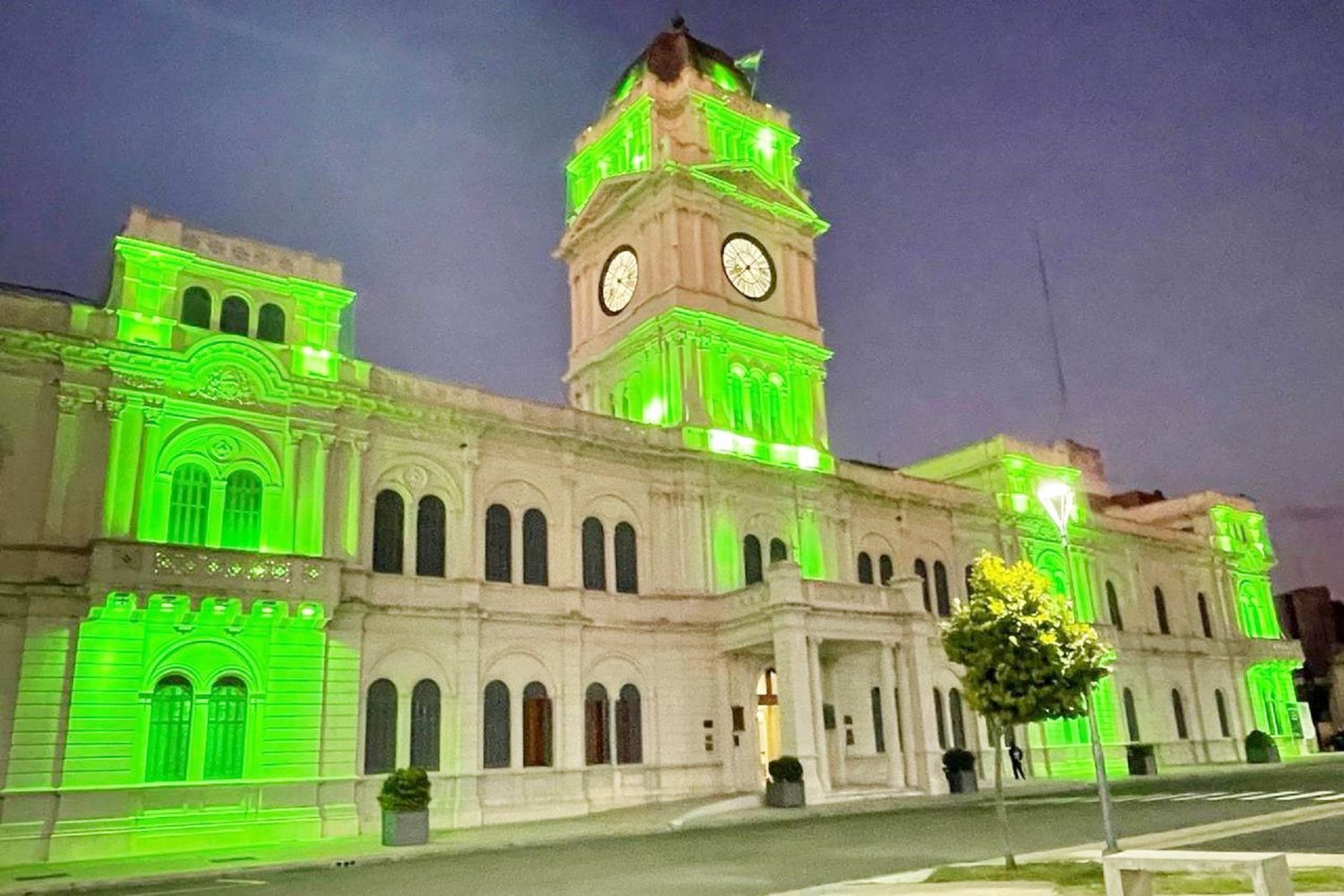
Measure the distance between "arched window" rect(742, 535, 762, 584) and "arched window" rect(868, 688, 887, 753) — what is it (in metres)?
5.82

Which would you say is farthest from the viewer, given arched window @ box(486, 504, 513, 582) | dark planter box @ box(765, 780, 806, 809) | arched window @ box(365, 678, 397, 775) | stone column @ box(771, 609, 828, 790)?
arched window @ box(486, 504, 513, 582)

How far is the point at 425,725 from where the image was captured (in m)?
27.9

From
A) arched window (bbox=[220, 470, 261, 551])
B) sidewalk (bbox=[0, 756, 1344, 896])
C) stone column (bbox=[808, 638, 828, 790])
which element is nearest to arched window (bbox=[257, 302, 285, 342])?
arched window (bbox=[220, 470, 261, 551])

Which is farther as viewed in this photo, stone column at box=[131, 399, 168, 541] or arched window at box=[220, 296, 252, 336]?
arched window at box=[220, 296, 252, 336]

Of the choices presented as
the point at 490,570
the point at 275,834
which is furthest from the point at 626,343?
the point at 275,834

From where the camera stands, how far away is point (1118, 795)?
2986 cm

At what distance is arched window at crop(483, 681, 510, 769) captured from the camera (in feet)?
95.0

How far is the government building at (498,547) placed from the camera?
76.5 feet

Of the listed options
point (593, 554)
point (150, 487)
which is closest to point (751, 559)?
point (593, 554)

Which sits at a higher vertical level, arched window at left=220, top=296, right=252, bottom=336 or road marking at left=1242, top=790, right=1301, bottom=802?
arched window at left=220, top=296, right=252, bottom=336

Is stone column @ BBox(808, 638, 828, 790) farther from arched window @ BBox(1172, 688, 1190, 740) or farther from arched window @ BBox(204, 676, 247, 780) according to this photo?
arched window @ BBox(1172, 688, 1190, 740)

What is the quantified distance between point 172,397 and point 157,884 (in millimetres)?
12236

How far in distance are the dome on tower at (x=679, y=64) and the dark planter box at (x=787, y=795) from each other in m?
28.7

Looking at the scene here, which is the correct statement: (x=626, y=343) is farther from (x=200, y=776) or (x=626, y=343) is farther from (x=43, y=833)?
(x=43, y=833)
